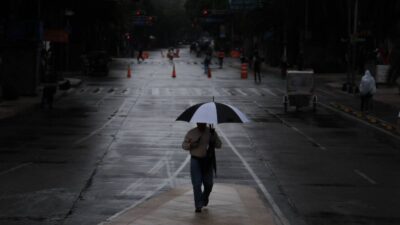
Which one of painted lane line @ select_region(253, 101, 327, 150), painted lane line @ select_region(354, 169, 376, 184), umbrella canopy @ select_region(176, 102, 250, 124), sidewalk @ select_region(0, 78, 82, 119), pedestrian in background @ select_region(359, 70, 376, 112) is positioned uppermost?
umbrella canopy @ select_region(176, 102, 250, 124)

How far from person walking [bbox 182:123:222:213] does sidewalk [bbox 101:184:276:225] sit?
0.38 metres

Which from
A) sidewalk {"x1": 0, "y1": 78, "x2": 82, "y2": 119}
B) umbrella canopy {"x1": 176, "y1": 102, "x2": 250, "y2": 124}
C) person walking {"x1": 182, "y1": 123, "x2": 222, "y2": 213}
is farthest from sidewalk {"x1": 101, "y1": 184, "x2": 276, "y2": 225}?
sidewalk {"x1": 0, "y1": 78, "x2": 82, "y2": 119}

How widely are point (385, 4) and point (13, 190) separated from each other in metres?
46.7

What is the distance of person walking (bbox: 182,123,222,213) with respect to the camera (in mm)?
11930

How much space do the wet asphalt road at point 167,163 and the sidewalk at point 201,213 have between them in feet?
1.35

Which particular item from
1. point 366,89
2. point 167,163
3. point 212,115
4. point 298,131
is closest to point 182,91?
point 366,89

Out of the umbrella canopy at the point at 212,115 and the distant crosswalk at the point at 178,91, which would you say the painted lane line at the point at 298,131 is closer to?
the distant crosswalk at the point at 178,91

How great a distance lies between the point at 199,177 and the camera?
39.6ft

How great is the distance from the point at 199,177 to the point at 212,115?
1.12m

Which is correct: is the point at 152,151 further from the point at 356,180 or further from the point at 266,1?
the point at 266,1

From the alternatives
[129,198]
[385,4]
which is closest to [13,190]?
[129,198]

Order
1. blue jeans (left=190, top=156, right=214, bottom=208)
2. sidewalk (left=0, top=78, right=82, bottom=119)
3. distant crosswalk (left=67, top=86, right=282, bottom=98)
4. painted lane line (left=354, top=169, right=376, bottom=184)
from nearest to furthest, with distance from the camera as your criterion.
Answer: blue jeans (left=190, top=156, right=214, bottom=208), painted lane line (left=354, top=169, right=376, bottom=184), sidewalk (left=0, top=78, right=82, bottom=119), distant crosswalk (left=67, top=86, right=282, bottom=98)

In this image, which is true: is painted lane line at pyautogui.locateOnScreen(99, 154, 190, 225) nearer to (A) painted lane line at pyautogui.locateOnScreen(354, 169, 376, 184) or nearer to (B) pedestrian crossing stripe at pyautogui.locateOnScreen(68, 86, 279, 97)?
(A) painted lane line at pyautogui.locateOnScreen(354, 169, 376, 184)

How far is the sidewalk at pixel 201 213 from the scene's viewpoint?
11.6 meters
